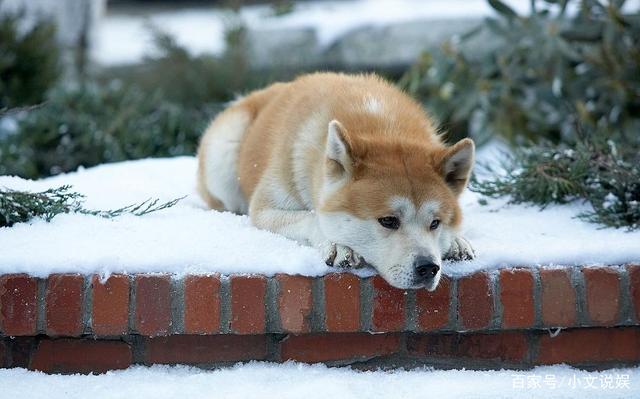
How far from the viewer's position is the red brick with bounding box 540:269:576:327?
2.69 metres

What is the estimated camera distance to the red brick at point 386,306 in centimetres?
264

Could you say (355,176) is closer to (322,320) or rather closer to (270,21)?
(322,320)

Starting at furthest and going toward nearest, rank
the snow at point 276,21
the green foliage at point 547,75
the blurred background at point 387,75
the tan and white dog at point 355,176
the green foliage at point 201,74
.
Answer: the snow at point 276,21, the green foliage at point 201,74, the green foliage at point 547,75, the blurred background at point 387,75, the tan and white dog at point 355,176

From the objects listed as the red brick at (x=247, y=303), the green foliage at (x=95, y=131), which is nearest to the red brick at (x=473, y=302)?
the red brick at (x=247, y=303)

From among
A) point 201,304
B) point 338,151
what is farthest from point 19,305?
point 338,151

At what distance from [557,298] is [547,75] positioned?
3242 mm

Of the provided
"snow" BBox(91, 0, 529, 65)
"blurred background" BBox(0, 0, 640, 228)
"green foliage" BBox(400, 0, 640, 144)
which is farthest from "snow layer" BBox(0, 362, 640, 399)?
"snow" BBox(91, 0, 529, 65)

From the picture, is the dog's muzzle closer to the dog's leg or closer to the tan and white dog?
the tan and white dog

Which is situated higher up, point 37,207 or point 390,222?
point 390,222

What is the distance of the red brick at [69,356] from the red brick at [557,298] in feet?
4.66

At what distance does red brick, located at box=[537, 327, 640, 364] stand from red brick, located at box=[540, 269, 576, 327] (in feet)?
0.27

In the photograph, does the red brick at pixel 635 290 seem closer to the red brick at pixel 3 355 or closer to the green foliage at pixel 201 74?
the red brick at pixel 3 355

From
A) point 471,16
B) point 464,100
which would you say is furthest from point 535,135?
point 471,16

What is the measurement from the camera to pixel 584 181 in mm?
3457
